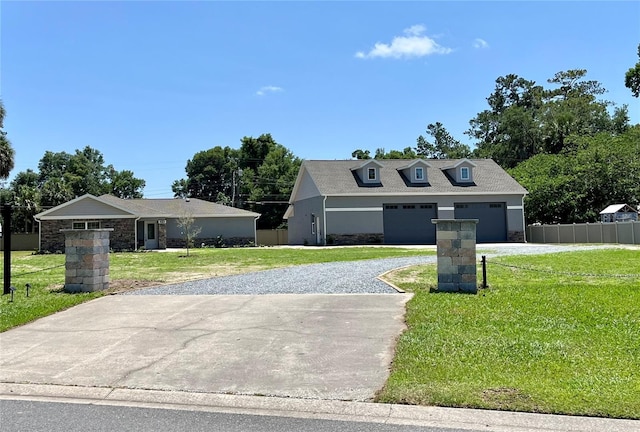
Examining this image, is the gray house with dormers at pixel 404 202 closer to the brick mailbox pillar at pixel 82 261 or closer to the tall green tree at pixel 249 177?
the tall green tree at pixel 249 177

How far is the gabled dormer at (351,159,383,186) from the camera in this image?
35.3 metres

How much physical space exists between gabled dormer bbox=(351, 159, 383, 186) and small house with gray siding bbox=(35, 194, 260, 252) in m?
9.08

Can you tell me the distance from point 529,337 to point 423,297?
10.2 feet

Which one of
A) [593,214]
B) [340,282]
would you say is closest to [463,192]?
[593,214]

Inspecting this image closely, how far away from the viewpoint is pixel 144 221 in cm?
3531

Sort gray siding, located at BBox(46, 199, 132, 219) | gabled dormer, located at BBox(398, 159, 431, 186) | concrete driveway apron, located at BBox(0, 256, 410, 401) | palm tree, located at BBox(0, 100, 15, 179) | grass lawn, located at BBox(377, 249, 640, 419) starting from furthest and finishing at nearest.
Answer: gabled dormer, located at BBox(398, 159, 431, 186)
gray siding, located at BBox(46, 199, 132, 219)
palm tree, located at BBox(0, 100, 15, 179)
concrete driveway apron, located at BBox(0, 256, 410, 401)
grass lawn, located at BBox(377, 249, 640, 419)

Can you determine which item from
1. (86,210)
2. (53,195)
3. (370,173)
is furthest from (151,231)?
(53,195)

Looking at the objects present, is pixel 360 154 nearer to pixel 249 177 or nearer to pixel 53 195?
pixel 249 177

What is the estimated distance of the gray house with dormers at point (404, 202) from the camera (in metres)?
34.0

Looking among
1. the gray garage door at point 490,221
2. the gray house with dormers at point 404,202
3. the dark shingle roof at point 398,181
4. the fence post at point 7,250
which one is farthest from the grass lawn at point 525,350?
the gray garage door at point 490,221

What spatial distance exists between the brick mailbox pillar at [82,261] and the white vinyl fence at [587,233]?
26.9 metres

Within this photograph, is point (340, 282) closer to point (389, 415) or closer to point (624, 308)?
point (624, 308)

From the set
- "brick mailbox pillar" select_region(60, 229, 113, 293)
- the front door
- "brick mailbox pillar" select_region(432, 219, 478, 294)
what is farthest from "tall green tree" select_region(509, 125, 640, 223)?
"brick mailbox pillar" select_region(60, 229, 113, 293)

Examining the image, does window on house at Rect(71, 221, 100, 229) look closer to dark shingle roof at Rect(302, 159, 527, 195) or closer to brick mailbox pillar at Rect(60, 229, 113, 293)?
dark shingle roof at Rect(302, 159, 527, 195)
